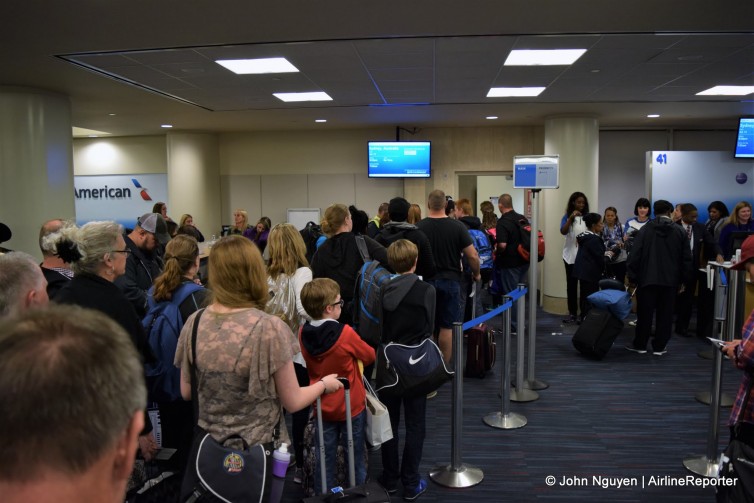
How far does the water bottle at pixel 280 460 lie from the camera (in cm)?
207

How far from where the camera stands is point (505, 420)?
4305 mm

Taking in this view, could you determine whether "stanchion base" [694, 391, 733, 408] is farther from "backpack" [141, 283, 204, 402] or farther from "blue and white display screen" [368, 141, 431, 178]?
"blue and white display screen" [368, 141, 431, 178]

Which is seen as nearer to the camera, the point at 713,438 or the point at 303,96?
the point at 713,438

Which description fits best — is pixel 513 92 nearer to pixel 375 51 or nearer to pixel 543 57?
pixel 543 57

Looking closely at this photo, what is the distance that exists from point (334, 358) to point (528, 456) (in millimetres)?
1817

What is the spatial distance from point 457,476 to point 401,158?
811 centimetres

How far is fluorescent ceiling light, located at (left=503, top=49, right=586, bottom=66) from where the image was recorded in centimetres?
492

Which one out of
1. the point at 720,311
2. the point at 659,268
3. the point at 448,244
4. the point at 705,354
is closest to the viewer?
the point at 720,311

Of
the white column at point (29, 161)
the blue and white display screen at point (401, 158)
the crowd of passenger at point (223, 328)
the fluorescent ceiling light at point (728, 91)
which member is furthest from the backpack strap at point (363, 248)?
the blue and white display screen at point (401, 158)

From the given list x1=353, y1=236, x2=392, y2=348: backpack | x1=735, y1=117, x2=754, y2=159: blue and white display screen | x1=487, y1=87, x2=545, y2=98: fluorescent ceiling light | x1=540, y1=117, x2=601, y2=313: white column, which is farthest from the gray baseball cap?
x1=735, y1=117, x2=754, y2=159: blue and white display screen

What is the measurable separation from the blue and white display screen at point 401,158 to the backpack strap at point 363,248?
23.1 ft

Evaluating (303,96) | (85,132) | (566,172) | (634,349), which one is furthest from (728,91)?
(85,132)

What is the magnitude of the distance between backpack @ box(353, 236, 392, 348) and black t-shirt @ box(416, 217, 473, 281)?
1477 mm

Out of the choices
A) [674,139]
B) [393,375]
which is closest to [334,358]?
[393,375]
